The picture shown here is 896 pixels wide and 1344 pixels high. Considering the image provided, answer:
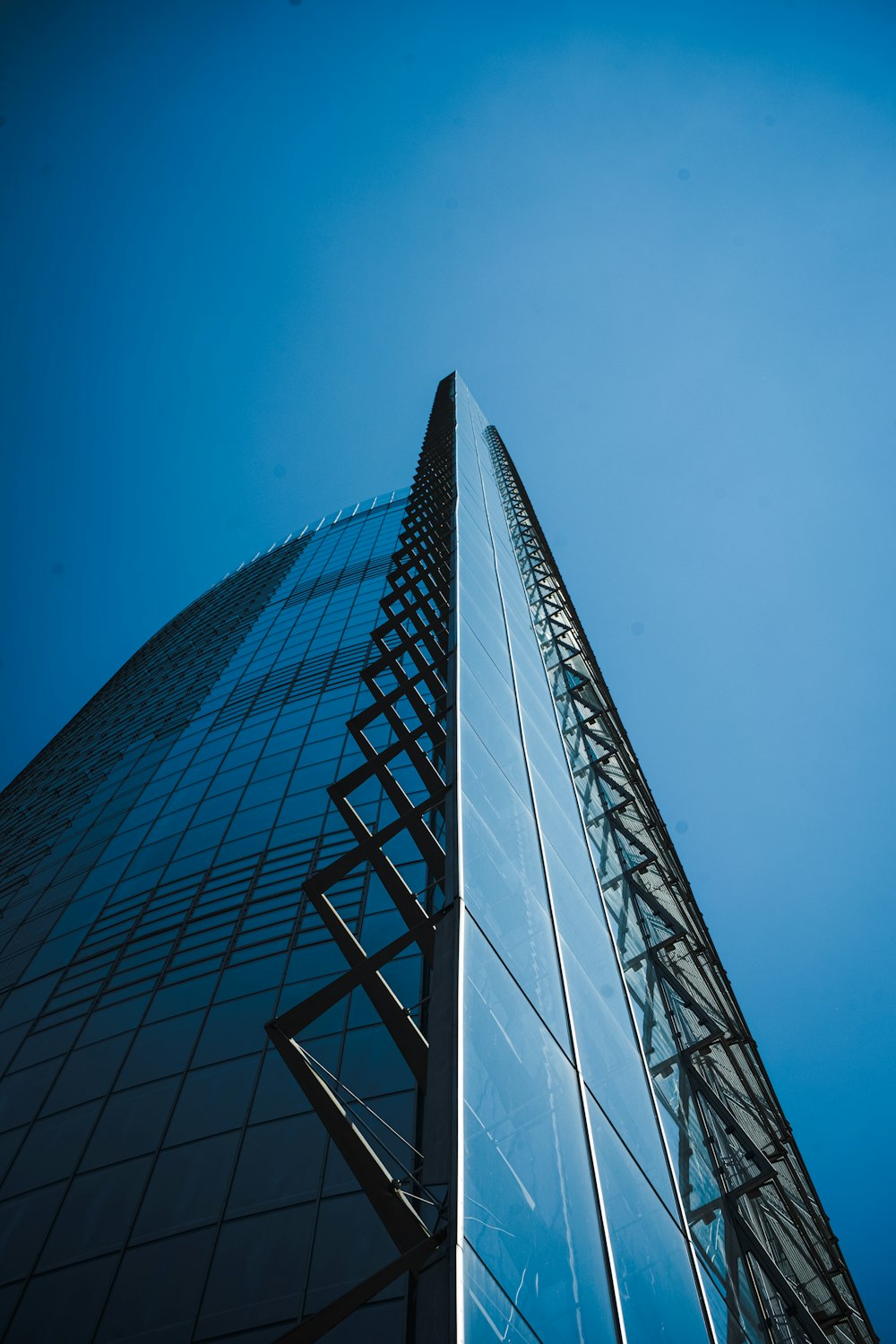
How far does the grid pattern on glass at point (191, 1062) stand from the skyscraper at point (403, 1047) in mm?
53

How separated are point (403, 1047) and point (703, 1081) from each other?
7.16 metres

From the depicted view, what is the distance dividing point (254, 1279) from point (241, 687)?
2161 cm

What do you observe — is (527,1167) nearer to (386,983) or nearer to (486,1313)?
(486,1313)

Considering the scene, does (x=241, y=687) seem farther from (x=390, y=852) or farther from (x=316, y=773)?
(x=390, y=852)

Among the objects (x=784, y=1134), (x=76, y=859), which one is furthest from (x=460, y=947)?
(x=76, y=859)

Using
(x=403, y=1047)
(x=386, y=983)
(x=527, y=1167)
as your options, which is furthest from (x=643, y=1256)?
(x=386, y=983)

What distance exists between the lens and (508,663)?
16406 millimetres

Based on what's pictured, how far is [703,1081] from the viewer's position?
1230 centimetres

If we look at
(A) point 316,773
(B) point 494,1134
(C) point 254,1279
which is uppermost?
(A) point 316,773

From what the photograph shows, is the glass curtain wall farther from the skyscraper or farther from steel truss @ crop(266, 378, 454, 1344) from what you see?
steel truss @ crop(266, 378, 454, 1344)

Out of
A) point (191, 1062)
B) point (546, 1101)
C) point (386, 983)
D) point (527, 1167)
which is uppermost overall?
point (386, 983)

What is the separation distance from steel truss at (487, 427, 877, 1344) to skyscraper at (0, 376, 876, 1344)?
0.10 m

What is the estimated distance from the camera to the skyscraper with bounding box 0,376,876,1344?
A: 6016 millimetres

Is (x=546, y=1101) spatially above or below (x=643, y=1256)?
above
